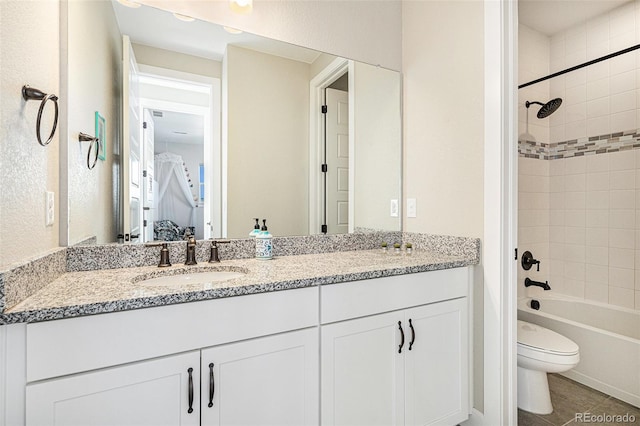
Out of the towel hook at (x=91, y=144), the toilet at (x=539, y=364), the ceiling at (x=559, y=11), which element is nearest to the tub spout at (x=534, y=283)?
the toilet at (x=539, y=364)

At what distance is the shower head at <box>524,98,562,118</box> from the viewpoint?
2.45m

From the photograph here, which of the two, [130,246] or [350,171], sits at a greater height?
[350,171]

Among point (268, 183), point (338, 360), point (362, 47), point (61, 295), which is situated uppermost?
point (362, 47)

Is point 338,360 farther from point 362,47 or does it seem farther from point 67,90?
point 362,47

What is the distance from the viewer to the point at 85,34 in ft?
4.36

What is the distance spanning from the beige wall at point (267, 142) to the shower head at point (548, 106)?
188cm

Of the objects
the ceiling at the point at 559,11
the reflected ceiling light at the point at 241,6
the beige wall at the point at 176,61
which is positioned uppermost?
the ceiling at the point at 559,11

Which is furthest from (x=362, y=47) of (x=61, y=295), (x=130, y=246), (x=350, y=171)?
(x=61, y=295)

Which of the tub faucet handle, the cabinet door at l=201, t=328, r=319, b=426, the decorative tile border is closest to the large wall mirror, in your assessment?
the cabinet door at l=201, t=328, r=319, b=426

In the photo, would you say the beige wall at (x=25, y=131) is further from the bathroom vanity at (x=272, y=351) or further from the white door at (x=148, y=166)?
the white door at (x=148, y=166)

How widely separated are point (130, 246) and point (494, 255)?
1.60 meters

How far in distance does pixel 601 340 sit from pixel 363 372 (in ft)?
5.68

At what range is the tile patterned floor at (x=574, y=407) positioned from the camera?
1752 mm

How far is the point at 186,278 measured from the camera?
4.46 feet
